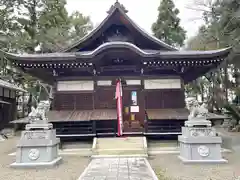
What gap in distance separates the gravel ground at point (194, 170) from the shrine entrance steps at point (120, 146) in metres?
0.79

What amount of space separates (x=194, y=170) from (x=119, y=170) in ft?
7.37

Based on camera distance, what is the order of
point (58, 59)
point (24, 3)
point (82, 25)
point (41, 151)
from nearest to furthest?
point (41, 151)
point (58, 59)
point (24, 3)
point (82, 25)

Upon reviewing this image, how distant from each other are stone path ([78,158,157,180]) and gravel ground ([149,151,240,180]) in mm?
408

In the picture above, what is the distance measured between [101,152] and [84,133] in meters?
1.80

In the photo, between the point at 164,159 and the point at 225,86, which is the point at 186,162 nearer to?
the point at 164,159

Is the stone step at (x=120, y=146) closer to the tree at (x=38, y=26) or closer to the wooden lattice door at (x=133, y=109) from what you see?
the wooden lattice door at (x=133, y=109)

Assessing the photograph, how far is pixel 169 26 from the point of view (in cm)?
2688

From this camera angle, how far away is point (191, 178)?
576cm

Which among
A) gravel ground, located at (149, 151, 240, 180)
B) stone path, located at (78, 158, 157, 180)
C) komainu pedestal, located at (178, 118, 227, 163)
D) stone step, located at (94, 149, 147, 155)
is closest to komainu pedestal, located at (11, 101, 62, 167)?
stone path, located at (78, 158, 157, 180)

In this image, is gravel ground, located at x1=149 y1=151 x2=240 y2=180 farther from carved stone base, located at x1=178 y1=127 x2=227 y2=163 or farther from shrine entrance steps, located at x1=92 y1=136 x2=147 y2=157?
shrine entrance steps, located at x1=92 y1=136 x2=147 y2=157

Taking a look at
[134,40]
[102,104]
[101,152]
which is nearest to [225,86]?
[134,40]

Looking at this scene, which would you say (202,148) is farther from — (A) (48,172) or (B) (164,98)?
(A) (48,172)

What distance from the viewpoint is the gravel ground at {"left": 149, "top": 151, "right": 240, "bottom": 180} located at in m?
5.86

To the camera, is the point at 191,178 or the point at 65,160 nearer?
the point at 191,178
